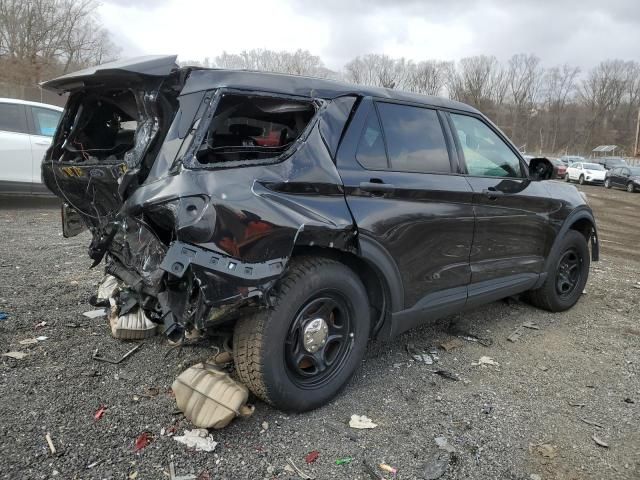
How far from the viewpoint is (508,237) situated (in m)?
4.09

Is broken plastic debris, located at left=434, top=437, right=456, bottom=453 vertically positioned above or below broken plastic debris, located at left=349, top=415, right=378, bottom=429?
below

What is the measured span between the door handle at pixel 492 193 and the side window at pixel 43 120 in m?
7.21

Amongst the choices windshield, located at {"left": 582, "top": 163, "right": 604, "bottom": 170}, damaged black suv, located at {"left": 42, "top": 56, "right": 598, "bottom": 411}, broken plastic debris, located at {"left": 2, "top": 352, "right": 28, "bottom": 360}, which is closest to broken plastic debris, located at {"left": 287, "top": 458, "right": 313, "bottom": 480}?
damaged black suv, located at {"left": 42, "top": 56, "right": 598, "bottom": 411}

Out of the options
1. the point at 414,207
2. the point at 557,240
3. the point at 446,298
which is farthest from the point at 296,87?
the point at 557,240

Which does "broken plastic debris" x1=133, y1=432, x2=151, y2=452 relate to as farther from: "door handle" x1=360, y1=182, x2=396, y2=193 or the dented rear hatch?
"door handle" x1=360, y1=182, x2=396, y2=193

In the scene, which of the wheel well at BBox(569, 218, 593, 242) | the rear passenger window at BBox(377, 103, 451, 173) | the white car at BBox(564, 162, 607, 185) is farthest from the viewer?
the white car at BBox(564, 162, 607, 185)

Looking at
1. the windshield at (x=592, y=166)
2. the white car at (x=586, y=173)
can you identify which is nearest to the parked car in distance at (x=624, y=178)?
the white car at (x=586, y=173)

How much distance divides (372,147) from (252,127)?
758mm

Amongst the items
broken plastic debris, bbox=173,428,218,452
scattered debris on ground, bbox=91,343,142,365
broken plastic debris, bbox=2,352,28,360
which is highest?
broken plastic debris, bbox=2,352,28,360

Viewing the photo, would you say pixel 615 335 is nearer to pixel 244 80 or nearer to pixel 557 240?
pixel 557 240

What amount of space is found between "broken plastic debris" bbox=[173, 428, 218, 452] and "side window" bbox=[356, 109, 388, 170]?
1765mm

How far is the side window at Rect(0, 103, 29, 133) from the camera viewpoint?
7.95 m

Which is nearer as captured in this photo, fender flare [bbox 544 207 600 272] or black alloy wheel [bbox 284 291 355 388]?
black alloy wheel [bbox 284 291 355 388]

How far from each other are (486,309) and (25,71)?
125ft
